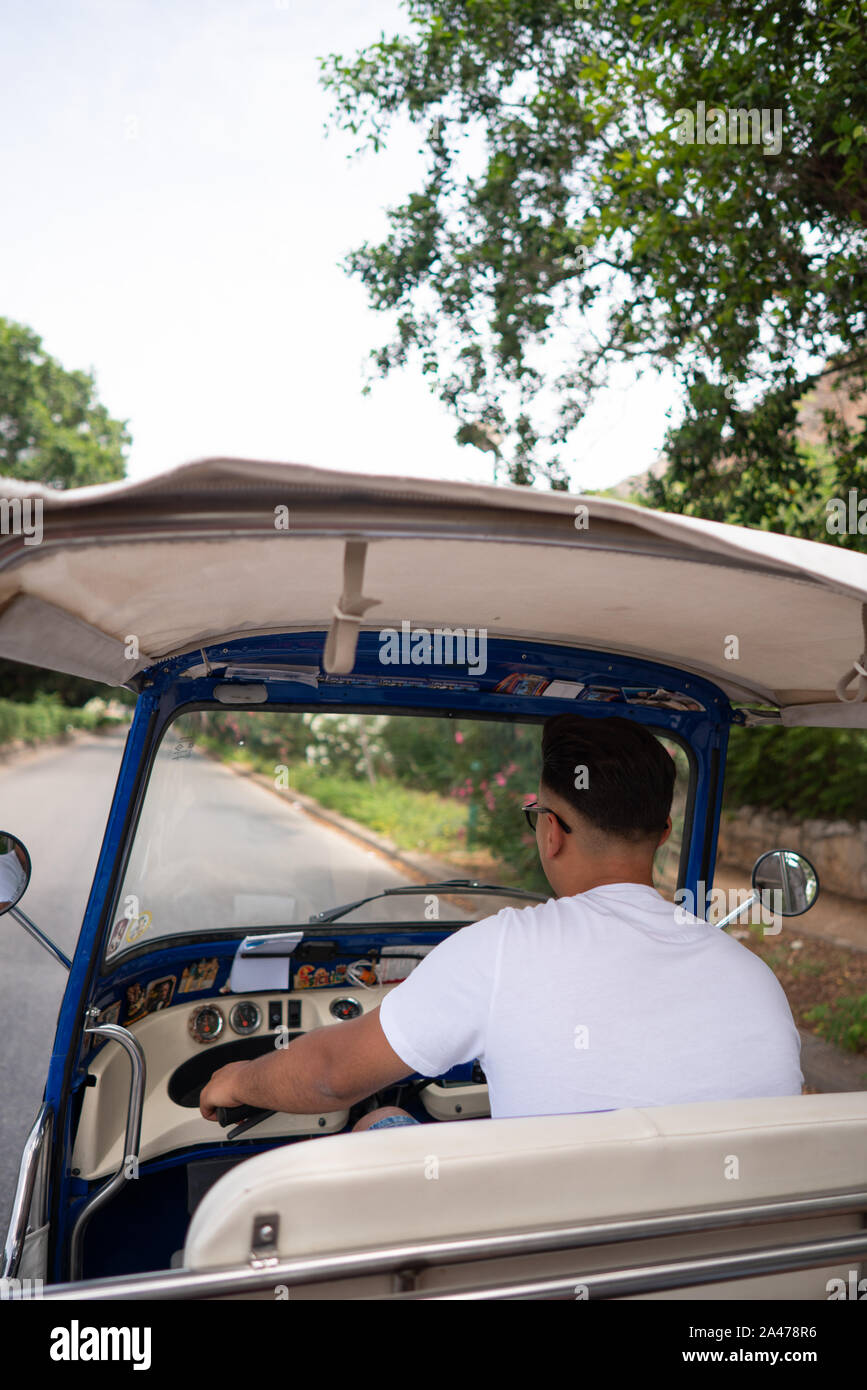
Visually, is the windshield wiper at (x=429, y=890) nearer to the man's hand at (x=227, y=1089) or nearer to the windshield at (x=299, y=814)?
the windshield at (x=299, y=814)

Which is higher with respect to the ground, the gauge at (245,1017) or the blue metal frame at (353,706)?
the blue metal frame at (353,706)

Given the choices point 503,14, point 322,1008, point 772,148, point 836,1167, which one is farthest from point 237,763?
point 503,14

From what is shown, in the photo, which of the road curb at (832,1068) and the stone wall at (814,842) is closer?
the road curb at (832,1068)

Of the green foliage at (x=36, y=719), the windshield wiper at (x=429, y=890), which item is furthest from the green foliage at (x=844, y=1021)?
the green foliage at (x=36, y=719)

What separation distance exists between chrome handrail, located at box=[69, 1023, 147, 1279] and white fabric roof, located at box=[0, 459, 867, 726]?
0.84 meters

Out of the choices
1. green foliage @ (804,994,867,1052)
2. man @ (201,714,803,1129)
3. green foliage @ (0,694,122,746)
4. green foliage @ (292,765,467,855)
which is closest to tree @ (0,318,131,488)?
green foliage @ (0,694,122,746)

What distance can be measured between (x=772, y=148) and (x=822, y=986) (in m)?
5.35

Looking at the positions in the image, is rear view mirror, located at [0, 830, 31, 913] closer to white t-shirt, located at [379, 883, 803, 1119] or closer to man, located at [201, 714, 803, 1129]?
man, located at [201, 714, 803, 1129]

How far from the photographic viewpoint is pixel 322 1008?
2.80 metres

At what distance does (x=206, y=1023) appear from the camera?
269 centimetres

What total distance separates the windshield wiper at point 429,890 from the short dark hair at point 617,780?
880 mm

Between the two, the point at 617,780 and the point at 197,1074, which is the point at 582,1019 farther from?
the point at 197,1074

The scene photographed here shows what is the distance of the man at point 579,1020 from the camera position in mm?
1614

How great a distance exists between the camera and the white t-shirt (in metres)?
1.61
